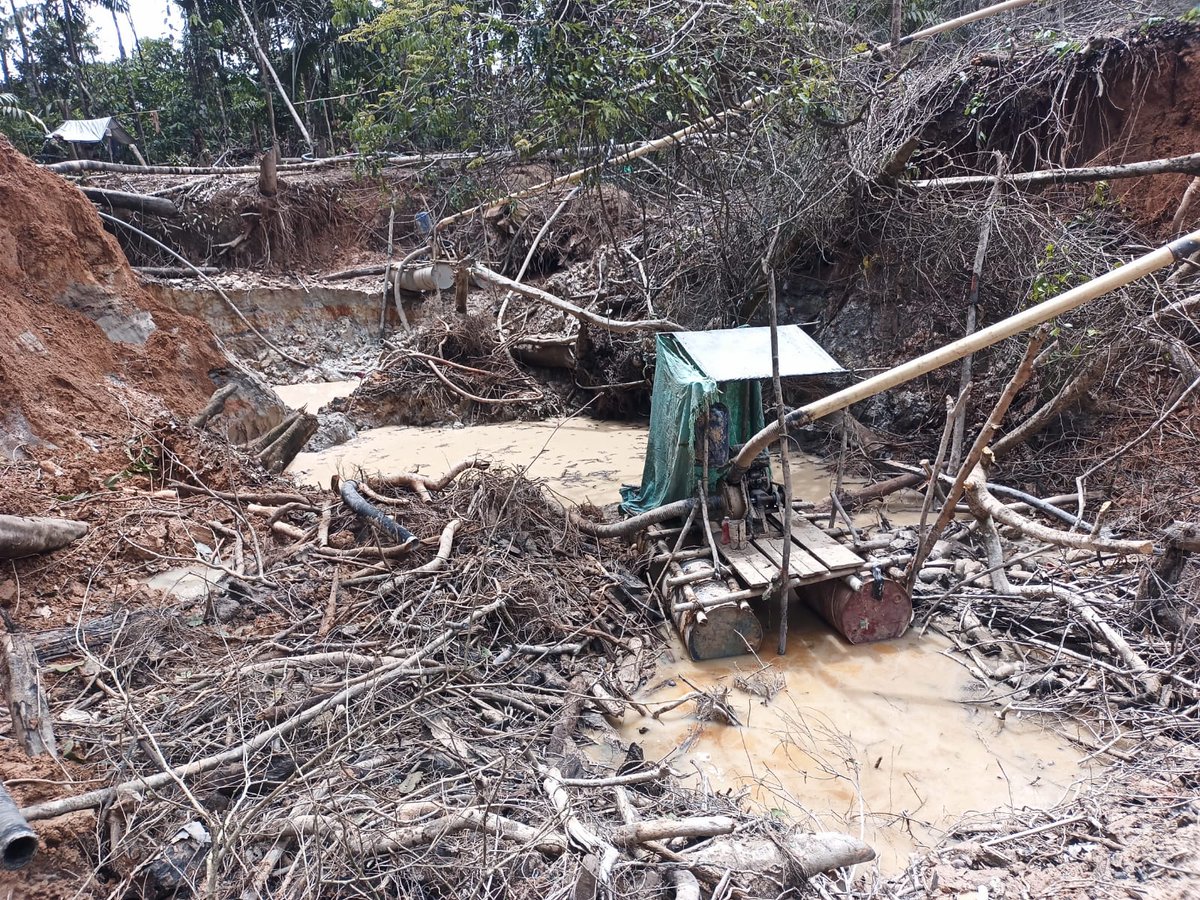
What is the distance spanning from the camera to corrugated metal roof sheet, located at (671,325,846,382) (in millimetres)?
5148

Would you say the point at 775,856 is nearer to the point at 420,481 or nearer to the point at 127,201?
the point at 420,481

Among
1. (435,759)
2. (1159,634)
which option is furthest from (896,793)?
(435,759)

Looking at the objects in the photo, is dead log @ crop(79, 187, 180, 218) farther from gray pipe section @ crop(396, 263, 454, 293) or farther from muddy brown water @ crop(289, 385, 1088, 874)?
muddy brown water @ crop(289, 385, 1088, 874)

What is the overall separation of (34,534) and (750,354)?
4787mm

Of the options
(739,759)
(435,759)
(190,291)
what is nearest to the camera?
(435,759)

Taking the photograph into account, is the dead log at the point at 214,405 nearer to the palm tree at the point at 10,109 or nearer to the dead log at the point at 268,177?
the dead log at the point at 268,177

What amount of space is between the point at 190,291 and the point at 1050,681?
14.9 meters

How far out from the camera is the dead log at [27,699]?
9.45 feet

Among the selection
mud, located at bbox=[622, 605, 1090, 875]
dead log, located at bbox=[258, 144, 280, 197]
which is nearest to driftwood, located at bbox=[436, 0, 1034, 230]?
mud, located at bbox=[622, 605, 1090, 875]

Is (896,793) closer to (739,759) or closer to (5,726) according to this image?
(739,759)

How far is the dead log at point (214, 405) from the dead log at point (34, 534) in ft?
6.73

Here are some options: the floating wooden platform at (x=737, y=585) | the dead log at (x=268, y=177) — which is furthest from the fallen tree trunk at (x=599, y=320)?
the dead log at (x=268, y=177)

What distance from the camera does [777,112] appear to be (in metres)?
6.90

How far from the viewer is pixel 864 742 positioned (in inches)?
157
